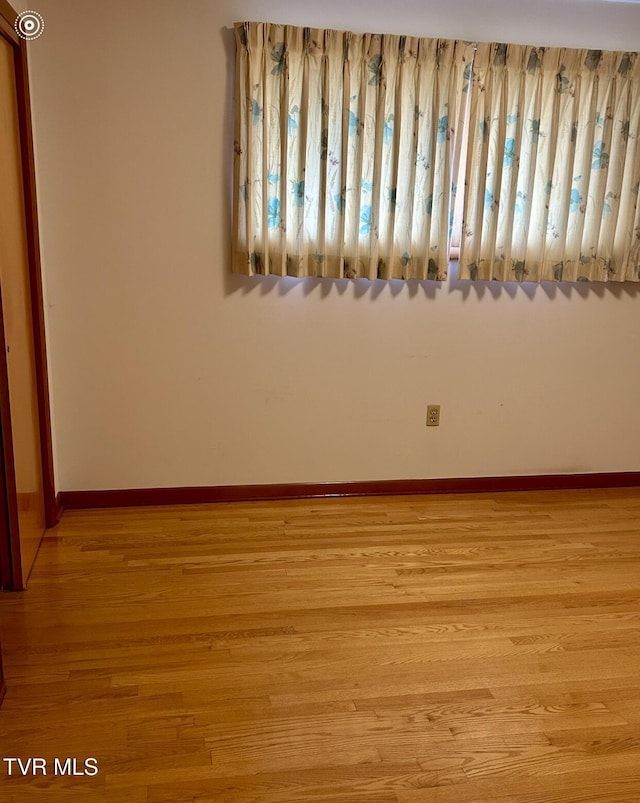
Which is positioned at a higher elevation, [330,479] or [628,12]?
[628,12]

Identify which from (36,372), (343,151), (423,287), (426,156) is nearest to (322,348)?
(423,287)

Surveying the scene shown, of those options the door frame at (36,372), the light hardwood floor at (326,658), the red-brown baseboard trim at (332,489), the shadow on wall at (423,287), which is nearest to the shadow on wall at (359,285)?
the shadow on wall at (423,287)

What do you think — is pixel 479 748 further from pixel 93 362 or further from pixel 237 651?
pixel 93 362

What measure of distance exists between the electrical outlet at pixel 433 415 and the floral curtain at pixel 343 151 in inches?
25.2

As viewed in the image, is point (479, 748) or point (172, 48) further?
point (172, 48)

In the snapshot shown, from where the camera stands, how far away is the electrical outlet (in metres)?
3.60

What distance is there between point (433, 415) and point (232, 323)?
1.09 m

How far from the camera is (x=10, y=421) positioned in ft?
8.24

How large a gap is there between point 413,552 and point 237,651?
100 centimetres

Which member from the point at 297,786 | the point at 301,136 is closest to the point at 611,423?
the point at 301,136

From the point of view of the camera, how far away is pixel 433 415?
362 cm

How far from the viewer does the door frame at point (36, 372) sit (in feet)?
8.13

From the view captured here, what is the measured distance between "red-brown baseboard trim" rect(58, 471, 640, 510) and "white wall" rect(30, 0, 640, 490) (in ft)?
0.14

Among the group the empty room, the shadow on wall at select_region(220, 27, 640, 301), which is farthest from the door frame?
the shadow on wall at select_region(220, 27, 640, 301)
